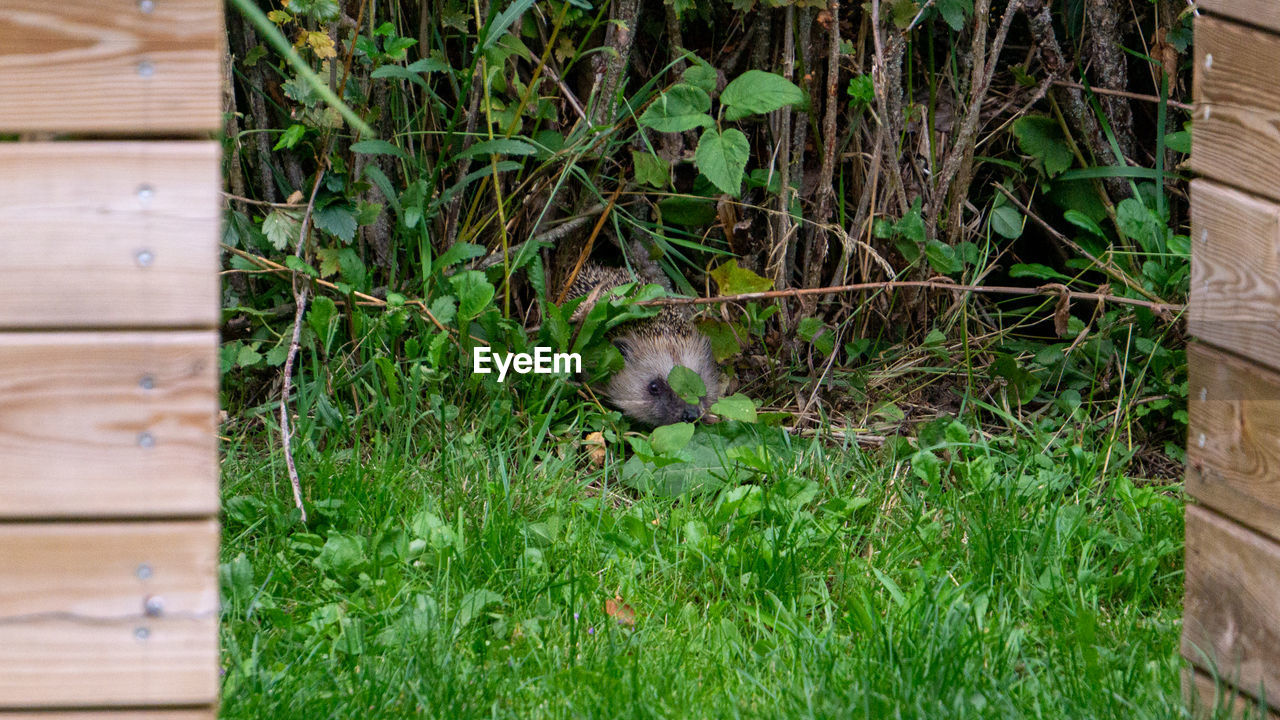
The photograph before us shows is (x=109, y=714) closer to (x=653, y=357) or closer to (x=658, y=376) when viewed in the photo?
(x=658, y=376)

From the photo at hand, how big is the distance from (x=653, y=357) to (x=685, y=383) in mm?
712

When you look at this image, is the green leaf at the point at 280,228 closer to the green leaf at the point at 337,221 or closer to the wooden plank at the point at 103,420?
the green leaf at the point at 337,221

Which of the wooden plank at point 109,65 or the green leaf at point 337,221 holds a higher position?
the wooden plank at point 109,65

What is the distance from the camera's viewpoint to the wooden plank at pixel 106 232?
60.7 inches

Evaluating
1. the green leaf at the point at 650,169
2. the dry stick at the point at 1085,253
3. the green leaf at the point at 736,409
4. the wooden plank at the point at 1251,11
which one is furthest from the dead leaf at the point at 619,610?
the dry stick at the point at 1085,253

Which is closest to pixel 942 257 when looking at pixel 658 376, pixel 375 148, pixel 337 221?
pixel 658 376

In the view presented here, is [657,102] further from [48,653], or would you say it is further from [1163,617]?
[48,653]

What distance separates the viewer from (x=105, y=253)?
A: 1.55 metres

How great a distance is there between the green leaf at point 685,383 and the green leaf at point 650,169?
1.99 feet

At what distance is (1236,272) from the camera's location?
1914 millimetres

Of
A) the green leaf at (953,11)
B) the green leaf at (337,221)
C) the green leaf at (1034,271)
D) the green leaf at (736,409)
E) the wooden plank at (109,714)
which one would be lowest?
the green leaf at (736,409)

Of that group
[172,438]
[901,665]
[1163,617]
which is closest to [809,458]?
[1163,617]

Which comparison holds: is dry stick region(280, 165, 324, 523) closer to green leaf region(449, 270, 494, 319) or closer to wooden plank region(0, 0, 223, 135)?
green leaf region(449, 270, 494, 319)

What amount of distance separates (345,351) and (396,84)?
0.87 m
